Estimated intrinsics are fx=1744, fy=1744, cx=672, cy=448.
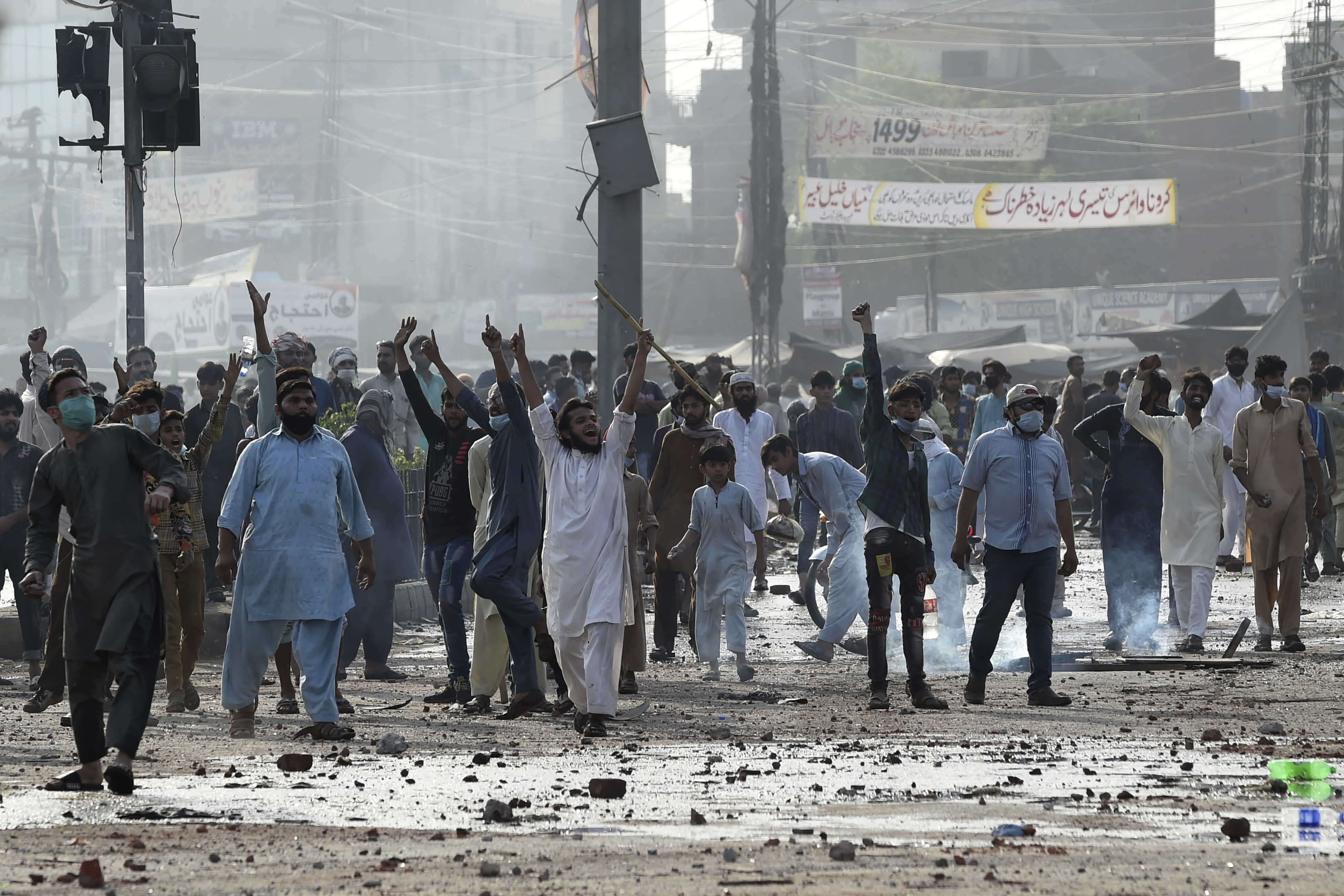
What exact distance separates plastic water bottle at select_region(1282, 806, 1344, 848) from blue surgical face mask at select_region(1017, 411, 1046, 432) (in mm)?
3370

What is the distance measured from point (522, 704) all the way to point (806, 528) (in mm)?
8611

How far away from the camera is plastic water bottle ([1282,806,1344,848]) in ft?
16.7

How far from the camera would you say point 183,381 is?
5528 centimetres

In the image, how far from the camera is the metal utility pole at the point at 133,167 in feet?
38.3

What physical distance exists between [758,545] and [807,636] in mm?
1331

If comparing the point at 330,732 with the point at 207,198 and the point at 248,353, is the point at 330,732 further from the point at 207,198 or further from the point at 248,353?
the point at 207,198

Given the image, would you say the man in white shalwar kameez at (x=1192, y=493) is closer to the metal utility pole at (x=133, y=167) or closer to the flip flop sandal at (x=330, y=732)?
the flip flop sandal at (x=330, y=732)

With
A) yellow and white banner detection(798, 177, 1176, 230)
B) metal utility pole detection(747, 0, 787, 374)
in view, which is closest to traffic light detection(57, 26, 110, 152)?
metal utility pole detection(747, 0, 787, 374)

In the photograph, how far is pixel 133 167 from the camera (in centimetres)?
1175

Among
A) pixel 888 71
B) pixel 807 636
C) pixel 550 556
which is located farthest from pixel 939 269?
pixel 550 556

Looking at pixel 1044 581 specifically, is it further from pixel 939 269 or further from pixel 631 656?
pixel 939 269

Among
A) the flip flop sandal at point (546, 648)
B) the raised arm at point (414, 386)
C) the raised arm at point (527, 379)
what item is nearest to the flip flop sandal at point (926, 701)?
the flip flop sandal at point (546, 648)

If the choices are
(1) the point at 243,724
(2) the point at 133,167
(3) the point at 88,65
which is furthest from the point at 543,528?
(3) the point at 88,65

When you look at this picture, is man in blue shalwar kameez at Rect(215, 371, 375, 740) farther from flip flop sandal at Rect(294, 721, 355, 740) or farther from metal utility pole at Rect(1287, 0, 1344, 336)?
metal utility pole at Rect(1287, 0, 1344, 336)
